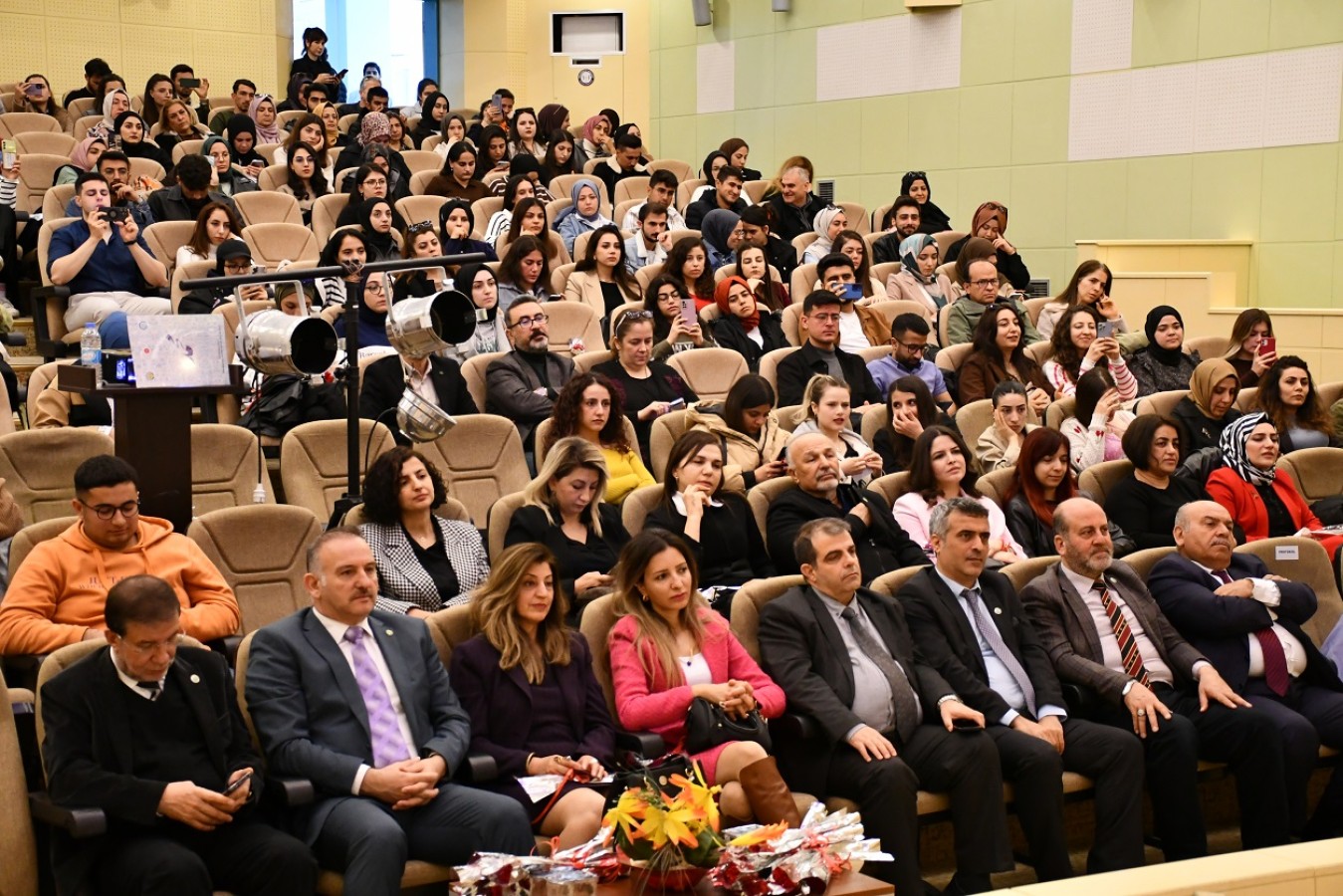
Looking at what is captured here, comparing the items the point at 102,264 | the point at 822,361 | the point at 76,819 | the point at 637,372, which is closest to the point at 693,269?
the point at 822,361

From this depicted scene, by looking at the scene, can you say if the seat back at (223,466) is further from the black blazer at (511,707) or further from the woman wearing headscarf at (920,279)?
the woman wearing headscarf at (920,279)

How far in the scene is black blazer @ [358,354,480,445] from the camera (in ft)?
17.9

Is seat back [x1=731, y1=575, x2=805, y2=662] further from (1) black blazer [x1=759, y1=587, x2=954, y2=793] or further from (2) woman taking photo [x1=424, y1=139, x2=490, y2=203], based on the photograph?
(2) woman taking photo [x1=424, y1=139, x2=490, y2=203]

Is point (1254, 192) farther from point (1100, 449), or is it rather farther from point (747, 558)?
point (747, 558)

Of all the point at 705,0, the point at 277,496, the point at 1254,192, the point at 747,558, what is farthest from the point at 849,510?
the point at 705,0

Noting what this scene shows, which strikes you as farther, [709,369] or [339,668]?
[709,369]

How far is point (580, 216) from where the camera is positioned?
27.8ft

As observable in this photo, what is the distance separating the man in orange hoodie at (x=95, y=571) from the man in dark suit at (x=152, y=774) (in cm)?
39

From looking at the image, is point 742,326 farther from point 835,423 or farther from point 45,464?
point 45,464

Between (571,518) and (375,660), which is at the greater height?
(571,518)

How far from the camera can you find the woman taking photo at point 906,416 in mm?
5375

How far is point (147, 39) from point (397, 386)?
865 centimetres

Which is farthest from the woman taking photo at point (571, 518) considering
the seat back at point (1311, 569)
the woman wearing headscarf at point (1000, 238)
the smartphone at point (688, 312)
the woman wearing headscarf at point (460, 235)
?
the woman wearing headscarf at point (1000, 238)

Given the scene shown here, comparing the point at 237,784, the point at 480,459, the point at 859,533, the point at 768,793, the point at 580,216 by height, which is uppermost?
the point at 580,216
